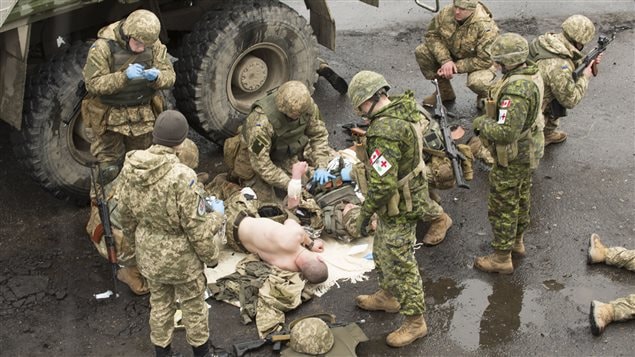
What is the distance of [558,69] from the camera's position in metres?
6.68

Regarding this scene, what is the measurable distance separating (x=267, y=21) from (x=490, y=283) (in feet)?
9.37

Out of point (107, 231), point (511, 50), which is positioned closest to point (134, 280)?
point (107, 231)

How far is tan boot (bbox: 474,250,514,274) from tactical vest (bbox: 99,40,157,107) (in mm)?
2683

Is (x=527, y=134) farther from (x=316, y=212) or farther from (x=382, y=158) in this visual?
(x=316, y=212)

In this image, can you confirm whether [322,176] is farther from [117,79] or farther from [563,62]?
[563,62]

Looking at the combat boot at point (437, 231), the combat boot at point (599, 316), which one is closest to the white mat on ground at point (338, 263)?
the combat boot at point (437, 231)

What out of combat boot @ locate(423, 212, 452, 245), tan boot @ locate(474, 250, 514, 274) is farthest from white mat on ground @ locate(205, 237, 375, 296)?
tan boot @ locate(474, 250, 514, 274)

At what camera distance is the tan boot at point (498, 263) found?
602 cm

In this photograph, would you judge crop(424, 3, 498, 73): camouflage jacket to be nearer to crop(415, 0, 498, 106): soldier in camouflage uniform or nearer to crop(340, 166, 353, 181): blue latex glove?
crop(415, 0, 498, 106): soldier in camouflage uniform

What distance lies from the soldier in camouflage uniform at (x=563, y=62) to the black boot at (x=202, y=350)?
11.1ft

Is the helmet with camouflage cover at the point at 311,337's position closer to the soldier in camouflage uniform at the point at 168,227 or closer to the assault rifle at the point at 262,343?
the assault rifle at the point at 262,343

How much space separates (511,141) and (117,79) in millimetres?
2706

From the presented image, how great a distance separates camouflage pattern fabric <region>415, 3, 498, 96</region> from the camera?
25.4 ft

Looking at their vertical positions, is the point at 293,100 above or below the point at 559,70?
above
